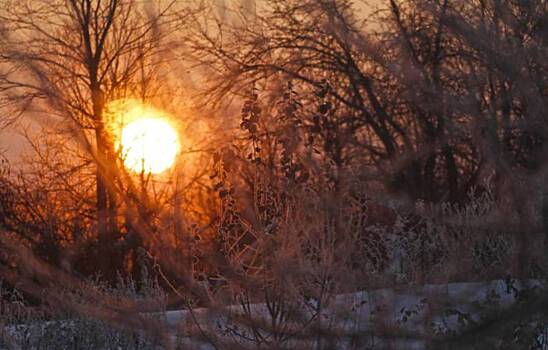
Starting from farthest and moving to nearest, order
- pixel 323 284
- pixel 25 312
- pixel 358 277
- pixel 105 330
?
pixel 25 312, pixel 105 330, pixel 323 284, pixel 358 277

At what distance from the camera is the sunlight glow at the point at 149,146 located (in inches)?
724

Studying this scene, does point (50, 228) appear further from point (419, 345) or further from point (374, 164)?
point (419, 345)

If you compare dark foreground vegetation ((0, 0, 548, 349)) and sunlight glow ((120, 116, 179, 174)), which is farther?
sunlight glow ((120, 116, 179, 174))

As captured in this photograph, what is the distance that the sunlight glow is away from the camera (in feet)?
60.3

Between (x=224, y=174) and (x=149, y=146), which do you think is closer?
(x=224, y=174)

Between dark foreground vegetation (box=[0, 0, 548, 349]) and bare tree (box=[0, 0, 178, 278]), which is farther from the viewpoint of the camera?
bare tree (box=[0, 0, 178, 278])

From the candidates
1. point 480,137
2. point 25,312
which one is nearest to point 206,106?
point 25,312

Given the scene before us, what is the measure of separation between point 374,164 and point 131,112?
19.9 ft

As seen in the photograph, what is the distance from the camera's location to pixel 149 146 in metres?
19.0

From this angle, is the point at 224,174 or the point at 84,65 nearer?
the point at 224,174

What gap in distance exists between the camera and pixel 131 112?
2092 centimetres

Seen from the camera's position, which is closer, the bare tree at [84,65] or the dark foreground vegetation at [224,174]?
the dark foreground vegetation at [224,174]

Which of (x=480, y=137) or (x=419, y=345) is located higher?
(x=480, y=137)

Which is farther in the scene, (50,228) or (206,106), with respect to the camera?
(206,106)
